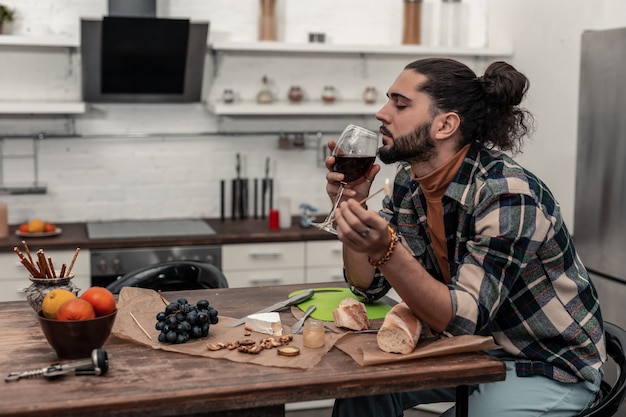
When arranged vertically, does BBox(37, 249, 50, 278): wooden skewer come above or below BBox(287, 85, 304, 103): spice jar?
below

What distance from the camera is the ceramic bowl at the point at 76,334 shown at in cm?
196

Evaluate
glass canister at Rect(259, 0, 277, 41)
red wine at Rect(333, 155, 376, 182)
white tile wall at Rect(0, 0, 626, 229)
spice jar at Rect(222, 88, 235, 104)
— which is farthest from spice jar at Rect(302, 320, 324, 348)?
glass canister at Rect(259, 0, 277, 41)

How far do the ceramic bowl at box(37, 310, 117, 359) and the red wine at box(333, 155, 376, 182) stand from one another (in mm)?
749

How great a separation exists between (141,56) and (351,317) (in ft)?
9.13

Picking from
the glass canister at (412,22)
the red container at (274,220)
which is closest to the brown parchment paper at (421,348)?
the red container at (274,220)

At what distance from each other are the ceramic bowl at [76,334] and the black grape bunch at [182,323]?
145 millimetres

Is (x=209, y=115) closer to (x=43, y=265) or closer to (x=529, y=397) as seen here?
(x=43, y=265)

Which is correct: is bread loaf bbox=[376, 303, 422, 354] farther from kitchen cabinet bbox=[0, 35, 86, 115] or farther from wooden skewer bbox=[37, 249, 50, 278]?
kitchen cabinet bbox=[0, 35, 86, 115]

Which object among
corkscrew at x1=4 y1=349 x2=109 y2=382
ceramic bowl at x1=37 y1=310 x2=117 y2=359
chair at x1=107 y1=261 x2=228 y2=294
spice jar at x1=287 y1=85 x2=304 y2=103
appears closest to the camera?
corkscrew at x1=4 y1=349 x2=109 y2=382


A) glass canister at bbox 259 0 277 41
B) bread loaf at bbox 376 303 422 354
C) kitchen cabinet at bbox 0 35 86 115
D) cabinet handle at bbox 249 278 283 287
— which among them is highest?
glass canister at bbox 259 0 277 41

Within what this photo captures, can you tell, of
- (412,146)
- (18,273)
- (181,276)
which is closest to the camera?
(412,146)

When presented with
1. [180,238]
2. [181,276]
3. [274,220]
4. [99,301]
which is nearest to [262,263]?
[274,220]

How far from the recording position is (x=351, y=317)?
2.26m

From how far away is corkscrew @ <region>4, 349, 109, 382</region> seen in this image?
185cm
